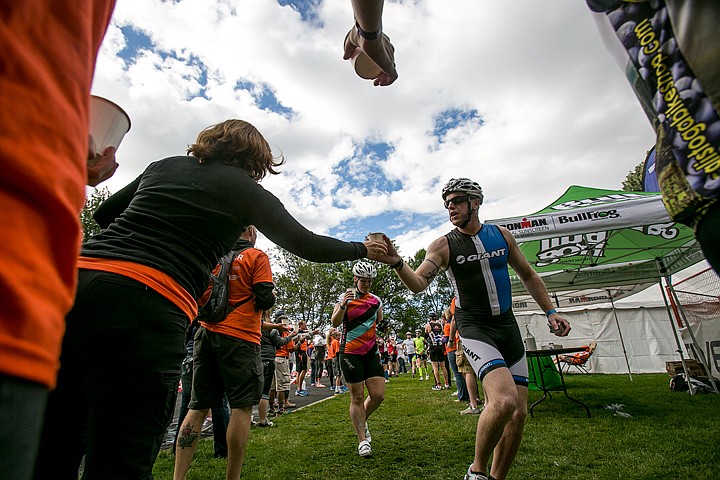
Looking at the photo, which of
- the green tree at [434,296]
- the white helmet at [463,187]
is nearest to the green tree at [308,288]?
the green tree at [434,296]

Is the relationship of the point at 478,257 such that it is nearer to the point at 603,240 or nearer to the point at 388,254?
the point at 388,254

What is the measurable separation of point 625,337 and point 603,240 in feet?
40.3

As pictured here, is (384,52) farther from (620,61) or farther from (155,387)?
(155,387)

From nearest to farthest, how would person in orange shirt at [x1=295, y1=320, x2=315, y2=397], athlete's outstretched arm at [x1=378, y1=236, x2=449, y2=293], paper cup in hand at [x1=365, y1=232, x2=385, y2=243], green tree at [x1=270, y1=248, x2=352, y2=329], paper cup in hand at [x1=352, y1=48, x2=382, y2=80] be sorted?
paper cup in hand at [x1=352, y1=48, x2=382, y2=80] → paper cup in hand at [x1=365, y1=232, x2=385, y2=243] → athlete's outstretched arm at [x1=378, y1=236, x2=449, y2=293] → person in orange shirt at [x1=295, y1=320, x2=315, y2=397] → green tree at [x1=270, y1=248, x2=352, y2=329]

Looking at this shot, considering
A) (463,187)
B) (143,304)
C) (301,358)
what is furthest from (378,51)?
(301,358)

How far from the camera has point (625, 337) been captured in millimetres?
17797

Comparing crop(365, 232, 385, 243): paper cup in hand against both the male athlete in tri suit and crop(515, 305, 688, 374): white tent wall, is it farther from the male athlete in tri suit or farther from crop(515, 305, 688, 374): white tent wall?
crop(515, 305, 688, 374): white tent wall

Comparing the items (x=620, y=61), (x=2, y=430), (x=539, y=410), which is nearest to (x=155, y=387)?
(x=2, y=430)

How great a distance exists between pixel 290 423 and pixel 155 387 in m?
7.03

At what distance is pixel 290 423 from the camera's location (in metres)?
7.77

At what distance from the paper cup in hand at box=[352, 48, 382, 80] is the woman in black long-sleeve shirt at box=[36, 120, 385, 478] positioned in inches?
33.5

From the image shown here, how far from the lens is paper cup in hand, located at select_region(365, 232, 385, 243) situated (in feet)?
9.03

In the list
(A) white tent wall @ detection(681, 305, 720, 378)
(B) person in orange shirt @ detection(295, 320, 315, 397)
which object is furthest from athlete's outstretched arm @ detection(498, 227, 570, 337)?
(B) person in orange shirt @ detection(295, 320, 315, 397)

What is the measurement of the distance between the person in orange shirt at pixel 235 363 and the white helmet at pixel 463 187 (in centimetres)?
203
